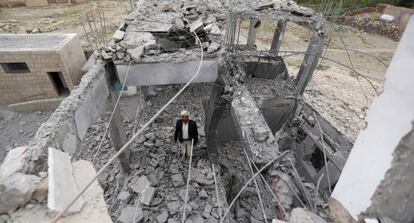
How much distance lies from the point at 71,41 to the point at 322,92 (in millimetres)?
13073

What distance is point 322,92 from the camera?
1220 cm

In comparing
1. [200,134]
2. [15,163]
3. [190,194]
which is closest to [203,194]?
[190,194]

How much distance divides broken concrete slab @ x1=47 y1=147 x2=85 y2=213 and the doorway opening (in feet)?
35.7

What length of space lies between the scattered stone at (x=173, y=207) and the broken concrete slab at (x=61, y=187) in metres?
4.16

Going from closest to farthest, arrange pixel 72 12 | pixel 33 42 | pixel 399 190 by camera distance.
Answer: pixel 399 190 → pixel 33 42 → pixel 72 12

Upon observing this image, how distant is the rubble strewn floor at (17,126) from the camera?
10789 millimetres

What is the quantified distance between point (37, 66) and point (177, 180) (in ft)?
29.7

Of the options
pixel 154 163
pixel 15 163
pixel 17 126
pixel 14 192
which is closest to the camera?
pixel 14 192

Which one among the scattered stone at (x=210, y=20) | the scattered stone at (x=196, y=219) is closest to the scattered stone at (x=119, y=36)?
the scattered stone at (x=210, y=20)

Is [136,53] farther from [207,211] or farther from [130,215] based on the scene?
[207,211]

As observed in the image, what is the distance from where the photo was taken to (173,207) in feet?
20.3

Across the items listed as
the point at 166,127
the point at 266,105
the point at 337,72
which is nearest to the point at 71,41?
the point at 166,127

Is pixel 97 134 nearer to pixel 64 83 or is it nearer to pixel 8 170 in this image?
pixel 64 83

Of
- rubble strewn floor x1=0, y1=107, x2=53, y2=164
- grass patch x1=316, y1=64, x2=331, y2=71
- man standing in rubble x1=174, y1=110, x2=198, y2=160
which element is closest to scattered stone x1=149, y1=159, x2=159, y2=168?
man standing in rubble x1=174, y1=110, x2=198, y2=160
